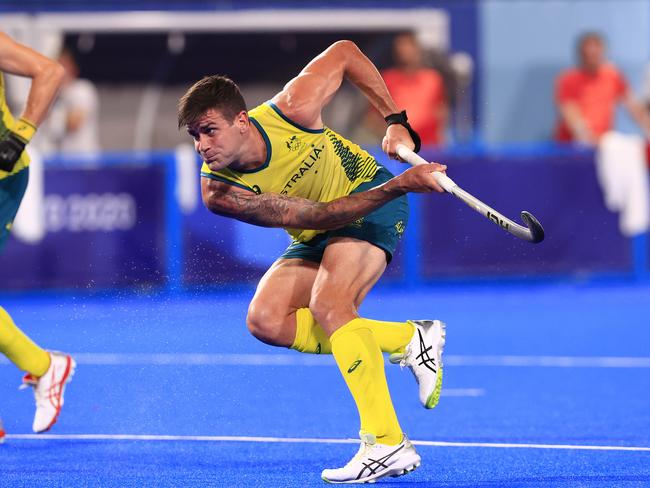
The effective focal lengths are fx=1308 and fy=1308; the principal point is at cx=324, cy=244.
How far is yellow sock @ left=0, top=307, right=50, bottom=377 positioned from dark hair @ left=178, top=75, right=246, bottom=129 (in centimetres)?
142

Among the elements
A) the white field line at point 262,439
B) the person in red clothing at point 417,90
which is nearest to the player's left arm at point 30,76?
the white field line at point 262,439

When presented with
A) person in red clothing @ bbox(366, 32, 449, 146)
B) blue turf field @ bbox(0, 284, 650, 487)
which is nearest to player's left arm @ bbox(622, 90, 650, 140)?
person in red clothing @ bbox(366, 32, 449, 146)

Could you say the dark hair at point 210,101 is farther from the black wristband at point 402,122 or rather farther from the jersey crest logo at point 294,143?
the black wristband at point 402,122

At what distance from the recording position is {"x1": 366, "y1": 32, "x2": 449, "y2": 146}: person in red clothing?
1227 centimetres

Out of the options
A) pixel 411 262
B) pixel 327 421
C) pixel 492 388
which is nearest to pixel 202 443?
pixel 327 421

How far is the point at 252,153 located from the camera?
5.25m

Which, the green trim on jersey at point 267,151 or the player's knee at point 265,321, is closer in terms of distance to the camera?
the green trim on jersey at point 267,151

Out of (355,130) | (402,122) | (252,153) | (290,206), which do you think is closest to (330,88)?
(402,122)

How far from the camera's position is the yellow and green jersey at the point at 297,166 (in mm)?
5316

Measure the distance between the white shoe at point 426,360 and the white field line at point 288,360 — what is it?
267cm

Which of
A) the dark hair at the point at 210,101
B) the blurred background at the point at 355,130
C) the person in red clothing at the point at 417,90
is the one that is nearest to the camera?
the dark hair at the point at 210,101

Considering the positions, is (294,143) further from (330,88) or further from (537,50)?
(537,50)

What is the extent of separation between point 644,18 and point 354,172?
984 centimetres

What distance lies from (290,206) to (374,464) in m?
1.07
